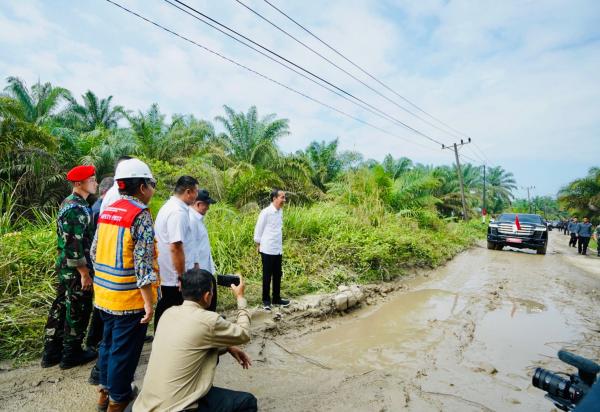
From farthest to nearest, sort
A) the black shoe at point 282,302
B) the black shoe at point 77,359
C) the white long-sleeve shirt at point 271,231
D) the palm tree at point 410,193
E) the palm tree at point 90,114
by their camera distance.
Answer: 1. the palm tree at point 90,114
2. the palm tree at point 410,193
3. the black shoe at point 282,302
4. the white long-sleeve shirt at point 271,231
5. the black shoe at point 77,359

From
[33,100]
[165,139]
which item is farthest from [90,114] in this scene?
[165,139]

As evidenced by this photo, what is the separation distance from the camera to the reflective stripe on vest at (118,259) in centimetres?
246

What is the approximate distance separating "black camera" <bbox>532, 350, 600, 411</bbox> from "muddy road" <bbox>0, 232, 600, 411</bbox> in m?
1.61

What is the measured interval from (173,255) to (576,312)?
22.0 feet

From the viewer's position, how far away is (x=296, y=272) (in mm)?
6934

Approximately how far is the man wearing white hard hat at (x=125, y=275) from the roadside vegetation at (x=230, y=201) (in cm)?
191

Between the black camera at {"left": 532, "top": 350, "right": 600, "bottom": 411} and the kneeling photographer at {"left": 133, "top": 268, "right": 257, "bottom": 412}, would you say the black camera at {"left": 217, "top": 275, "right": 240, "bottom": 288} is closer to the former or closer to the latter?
the kneeling photographer at {"left": 133, "top": 268, "right": 257, "bottom": 412}

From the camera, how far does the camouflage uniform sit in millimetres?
3232

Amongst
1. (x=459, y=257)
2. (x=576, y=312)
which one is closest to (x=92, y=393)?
(x=576, y=312)

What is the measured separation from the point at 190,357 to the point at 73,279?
78.5 inches

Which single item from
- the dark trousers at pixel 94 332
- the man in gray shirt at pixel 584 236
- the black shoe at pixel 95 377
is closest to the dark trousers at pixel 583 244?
the man in gray shirt at pixel 584 236

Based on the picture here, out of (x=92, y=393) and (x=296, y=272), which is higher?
(x=296, y=272)

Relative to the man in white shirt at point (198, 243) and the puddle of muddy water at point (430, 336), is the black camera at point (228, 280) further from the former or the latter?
the puddle of muddy water at point (430, 336)

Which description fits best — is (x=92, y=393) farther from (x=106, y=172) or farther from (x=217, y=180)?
(x=106, y=172)
